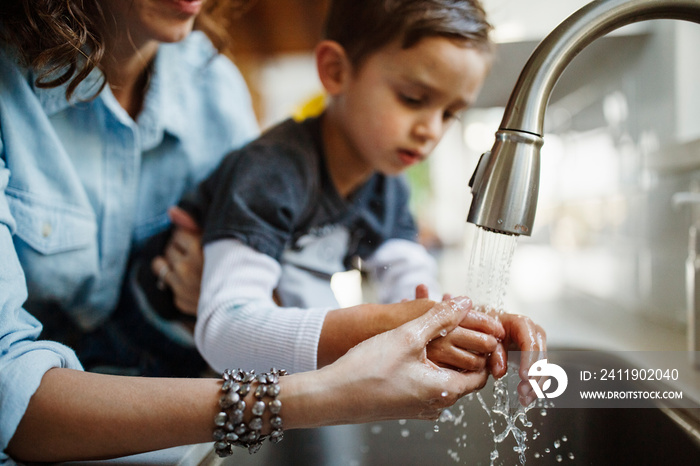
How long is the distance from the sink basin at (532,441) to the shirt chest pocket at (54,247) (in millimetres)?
227

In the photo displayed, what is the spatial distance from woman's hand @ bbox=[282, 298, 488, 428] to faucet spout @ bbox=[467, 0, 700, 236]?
0.30 feet

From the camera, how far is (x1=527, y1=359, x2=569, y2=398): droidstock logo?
0.37 meters

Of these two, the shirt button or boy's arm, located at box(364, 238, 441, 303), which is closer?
the shirt button

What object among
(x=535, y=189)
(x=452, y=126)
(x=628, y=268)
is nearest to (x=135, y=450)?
(x=535, y=189)

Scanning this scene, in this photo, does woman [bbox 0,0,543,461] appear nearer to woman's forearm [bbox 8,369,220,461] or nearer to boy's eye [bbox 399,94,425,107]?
woman's forearm [bbox 8,369,220,461]

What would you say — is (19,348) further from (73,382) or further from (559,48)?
(559,48)

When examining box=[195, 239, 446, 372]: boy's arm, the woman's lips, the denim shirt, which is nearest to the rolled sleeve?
the denim shirt

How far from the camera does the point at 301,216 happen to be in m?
0.53

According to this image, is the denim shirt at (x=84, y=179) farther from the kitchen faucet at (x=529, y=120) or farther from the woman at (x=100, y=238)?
the kitchen faucet at (x=529, y=120)

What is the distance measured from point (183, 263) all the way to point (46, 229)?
144 millimetres

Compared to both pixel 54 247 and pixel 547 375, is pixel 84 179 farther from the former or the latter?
pixel 547 375

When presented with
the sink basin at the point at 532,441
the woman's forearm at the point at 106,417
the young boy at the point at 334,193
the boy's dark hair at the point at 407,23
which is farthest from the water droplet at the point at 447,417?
the boy's dark hair at the point at 407,23

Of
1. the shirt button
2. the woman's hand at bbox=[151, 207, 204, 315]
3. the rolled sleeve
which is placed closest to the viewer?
the rolled sleeve

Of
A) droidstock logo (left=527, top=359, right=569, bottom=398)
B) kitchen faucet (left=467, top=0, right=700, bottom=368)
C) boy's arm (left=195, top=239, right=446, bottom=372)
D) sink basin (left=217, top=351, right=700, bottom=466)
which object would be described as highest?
kitchen faucet (left=467, top=0, right=700, bottom=368)
